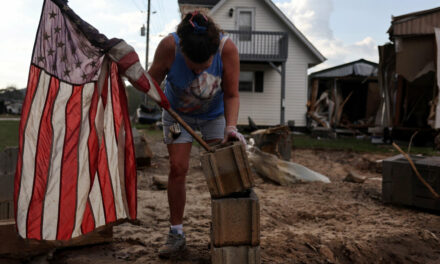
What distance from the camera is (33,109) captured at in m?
2.22

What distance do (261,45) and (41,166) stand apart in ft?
49.8

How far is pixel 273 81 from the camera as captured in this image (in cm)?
1752

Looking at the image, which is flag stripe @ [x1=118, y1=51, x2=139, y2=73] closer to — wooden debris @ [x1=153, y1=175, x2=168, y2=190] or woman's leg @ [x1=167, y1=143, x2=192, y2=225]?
woman's leg @ [x1=167, y1=143, x2=192, y2=225]

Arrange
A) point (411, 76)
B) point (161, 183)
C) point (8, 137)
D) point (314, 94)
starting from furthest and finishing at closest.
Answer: point (314, 94) → point (8, 137) → point (411, 76) → point (161, 183)

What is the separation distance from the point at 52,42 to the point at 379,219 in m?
3.35

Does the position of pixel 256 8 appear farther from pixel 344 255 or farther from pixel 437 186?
pixel 344 255

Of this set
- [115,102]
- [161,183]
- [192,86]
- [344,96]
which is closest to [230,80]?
[192,86]

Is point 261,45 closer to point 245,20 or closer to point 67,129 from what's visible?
point 245,20

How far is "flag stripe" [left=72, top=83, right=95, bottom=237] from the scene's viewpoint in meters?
2.32

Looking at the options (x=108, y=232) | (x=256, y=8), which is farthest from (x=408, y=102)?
(x=108, y=232)

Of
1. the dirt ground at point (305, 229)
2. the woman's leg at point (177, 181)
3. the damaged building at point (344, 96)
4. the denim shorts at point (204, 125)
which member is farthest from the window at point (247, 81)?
the woman's leg at point (177, 181)

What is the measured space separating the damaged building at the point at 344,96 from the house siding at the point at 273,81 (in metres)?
1.01

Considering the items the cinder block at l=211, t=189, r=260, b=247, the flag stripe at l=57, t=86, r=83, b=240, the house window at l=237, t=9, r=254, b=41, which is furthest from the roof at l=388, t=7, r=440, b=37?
the house window at l=237, t=9, r=254, b=41

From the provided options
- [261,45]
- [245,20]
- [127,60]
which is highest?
[245,20]
